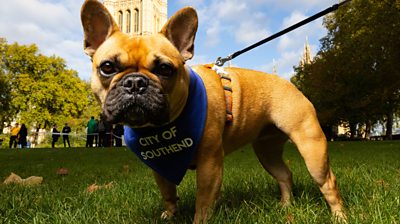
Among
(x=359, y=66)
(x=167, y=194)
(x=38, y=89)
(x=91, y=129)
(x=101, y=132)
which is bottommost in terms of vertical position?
(x=167, y=194)

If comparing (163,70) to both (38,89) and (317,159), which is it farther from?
(38,89)

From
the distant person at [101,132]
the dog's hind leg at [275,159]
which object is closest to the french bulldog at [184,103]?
the dog's hind leg at [275,159]

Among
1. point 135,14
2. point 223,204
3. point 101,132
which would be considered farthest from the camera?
point 135,14

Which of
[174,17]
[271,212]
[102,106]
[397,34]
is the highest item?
[397,34]

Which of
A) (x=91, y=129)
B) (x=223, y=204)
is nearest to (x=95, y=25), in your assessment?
(x=223, y=204)

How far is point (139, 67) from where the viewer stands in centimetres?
246

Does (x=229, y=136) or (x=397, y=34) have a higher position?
(x=397, y=34)

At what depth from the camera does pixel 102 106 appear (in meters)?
2.53

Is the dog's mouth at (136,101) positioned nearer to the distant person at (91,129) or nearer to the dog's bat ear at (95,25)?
the dog's bat ear at (95,25)

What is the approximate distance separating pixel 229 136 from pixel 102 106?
1086mm

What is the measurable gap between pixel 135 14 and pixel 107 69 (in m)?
89.3

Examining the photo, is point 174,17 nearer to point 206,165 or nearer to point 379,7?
point 206,165

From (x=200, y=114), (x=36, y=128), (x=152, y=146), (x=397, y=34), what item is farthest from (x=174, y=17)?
(x=36, y=128)

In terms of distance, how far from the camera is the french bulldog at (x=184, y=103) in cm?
239
